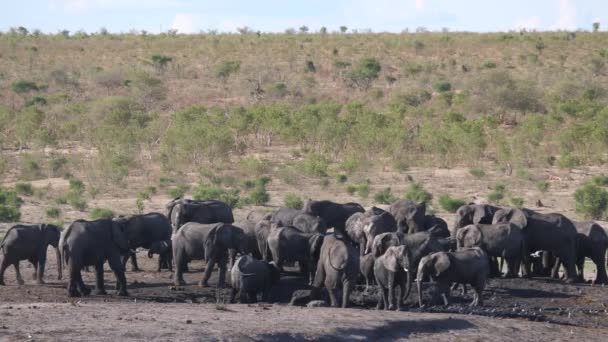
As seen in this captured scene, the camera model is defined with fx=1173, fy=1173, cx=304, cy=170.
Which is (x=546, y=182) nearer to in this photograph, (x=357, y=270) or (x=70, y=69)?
(x=357, y=270)

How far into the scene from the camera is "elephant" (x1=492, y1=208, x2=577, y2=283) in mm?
22406

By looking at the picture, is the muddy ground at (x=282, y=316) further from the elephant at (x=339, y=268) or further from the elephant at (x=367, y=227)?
the elephant at (x=367, y=227)

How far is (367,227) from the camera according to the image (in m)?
22.6

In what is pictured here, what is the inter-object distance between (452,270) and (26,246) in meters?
7.38

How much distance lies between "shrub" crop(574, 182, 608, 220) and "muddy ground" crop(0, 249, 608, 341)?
9.61 m

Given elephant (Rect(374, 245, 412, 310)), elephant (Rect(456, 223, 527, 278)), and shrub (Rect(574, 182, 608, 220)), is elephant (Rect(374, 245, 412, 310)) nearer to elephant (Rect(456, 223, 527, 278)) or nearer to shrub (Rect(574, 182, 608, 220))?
elephant (Rect(456, 223, 527, 278))

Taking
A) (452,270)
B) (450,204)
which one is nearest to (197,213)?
(452,270)

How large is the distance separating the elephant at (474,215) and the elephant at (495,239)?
180cm

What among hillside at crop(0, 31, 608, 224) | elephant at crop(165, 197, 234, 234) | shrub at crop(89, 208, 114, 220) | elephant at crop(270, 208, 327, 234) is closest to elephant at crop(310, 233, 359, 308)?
elephant at crop(270, 208, 327, 234)

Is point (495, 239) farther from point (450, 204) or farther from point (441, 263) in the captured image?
point (450, 204)

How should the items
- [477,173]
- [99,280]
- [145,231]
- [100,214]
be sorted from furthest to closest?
[477,173]
[100,214]
[145,231]
[99,280]

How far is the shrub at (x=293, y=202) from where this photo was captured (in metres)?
32.2

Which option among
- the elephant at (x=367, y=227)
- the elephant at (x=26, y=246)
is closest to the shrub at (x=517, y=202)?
the elephant at (x=367, y=227)

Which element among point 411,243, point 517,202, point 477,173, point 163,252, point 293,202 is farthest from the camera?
point 477,173
